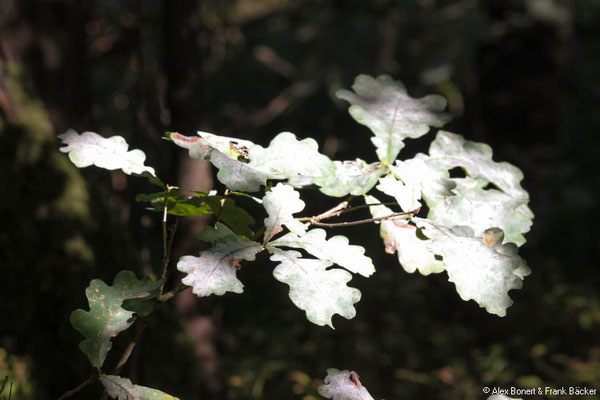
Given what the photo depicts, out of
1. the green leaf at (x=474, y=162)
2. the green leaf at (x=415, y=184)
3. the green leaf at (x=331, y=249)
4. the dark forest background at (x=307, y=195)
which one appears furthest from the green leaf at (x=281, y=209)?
the dark forest background at (x=307, y=195)

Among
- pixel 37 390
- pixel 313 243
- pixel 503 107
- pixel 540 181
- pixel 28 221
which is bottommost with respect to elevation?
pixel 540 181

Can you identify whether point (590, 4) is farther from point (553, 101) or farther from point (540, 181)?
point (540, 181)

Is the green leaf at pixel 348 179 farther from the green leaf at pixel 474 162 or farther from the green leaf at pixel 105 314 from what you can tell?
the green leaf at pixel 105 314

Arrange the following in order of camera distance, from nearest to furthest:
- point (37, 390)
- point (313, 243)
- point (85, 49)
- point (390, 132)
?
point (313, 243) < point (390, 132) < point (37, 390) < point (85, 49)

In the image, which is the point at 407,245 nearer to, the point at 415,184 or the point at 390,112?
the point at 415,184

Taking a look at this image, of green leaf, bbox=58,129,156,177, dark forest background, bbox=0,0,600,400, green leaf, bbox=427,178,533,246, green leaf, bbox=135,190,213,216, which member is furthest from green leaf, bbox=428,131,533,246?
dark forest background, bbox=0,0,600,400

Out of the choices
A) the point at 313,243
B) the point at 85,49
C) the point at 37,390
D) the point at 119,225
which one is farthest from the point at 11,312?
the point at 85,49
